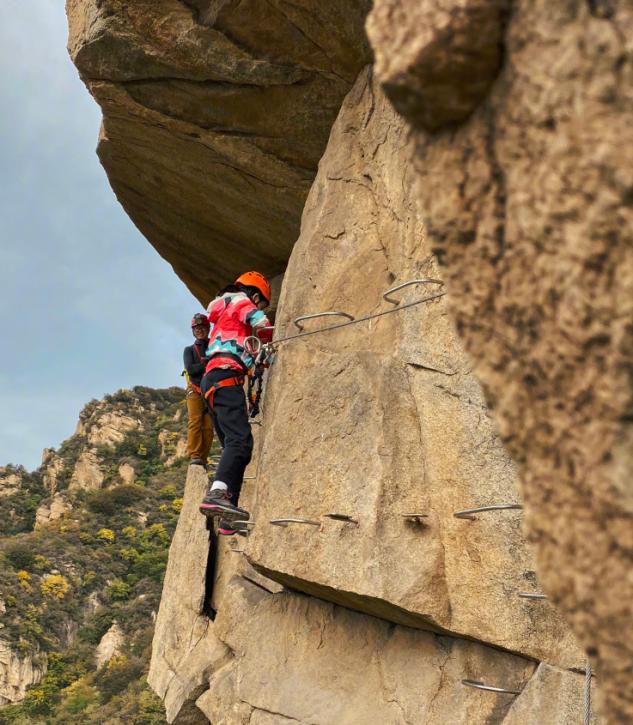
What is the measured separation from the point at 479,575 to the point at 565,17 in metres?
3.52

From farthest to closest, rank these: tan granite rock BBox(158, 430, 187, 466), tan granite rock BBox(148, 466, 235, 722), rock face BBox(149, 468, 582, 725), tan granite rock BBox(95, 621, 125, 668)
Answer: tan granite rock BBox(158, 430, 187, 466)
tan granite rock BBox(95, 621, 125, 668)
tan granite rock BBox(148, 466, 235, 722)
rock face BBox(149, 468, 582, 725)

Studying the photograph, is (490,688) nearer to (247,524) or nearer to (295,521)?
(295,521)

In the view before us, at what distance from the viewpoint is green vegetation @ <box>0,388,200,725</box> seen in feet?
68.7

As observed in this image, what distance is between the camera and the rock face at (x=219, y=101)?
21.2 ft

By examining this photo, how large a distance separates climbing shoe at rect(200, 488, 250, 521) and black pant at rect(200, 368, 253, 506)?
0.36 feet

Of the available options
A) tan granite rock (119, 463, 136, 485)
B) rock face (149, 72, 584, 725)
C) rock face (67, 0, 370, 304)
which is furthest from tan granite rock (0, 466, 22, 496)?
rock face (149, 72, 584, 725)

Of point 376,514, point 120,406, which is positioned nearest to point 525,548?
point 376,514

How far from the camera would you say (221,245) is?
911cm

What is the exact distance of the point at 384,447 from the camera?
200 inches

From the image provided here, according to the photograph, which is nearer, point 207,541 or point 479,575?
point 479,575

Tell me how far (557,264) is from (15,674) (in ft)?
73.4

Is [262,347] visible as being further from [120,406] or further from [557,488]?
[120,406]

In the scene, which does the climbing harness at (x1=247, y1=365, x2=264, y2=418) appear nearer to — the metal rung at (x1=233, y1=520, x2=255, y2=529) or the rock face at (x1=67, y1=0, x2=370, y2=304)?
the metal rung at (x1=233, y1=520, x2=255, y2=529)

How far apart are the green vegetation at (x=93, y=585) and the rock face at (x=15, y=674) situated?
20 centimetres
